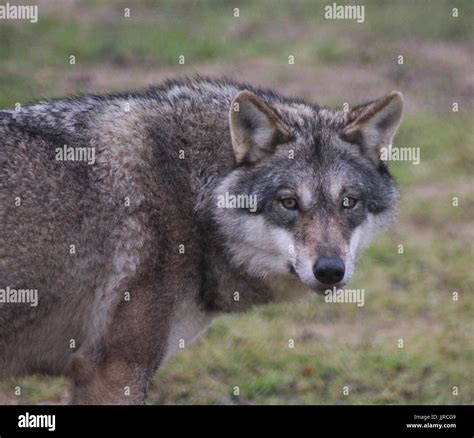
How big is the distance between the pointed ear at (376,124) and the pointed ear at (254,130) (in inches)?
18.0

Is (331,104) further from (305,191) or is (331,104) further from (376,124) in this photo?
(305,191)

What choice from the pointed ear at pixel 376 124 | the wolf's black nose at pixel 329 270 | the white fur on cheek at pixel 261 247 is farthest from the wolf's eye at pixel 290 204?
the pointed ear at pixel 376 124

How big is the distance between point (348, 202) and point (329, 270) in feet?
1.74

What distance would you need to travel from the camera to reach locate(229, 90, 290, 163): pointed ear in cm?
650

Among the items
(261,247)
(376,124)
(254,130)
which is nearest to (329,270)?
(261,247)

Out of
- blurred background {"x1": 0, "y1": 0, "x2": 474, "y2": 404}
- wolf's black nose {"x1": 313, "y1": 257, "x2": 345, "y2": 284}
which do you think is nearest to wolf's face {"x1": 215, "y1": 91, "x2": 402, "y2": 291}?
wolf's black nose {"x1": 313, "y1": 257, "x2": 345, "y2": 284}

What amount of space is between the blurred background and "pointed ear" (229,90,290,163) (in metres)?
2.34

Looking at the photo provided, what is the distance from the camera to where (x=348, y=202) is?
256 inches

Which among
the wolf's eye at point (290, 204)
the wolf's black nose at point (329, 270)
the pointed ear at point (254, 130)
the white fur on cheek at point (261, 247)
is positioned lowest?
the wolf's black nose at point (329, 270)

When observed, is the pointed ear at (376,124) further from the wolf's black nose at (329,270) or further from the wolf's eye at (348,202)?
the wolf's black nose at (329,270)

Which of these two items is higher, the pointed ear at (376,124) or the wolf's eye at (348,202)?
the pointed ear at (376,124)

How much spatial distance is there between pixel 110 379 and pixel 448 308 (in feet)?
16.5

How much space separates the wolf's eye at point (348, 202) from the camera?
255 inches
